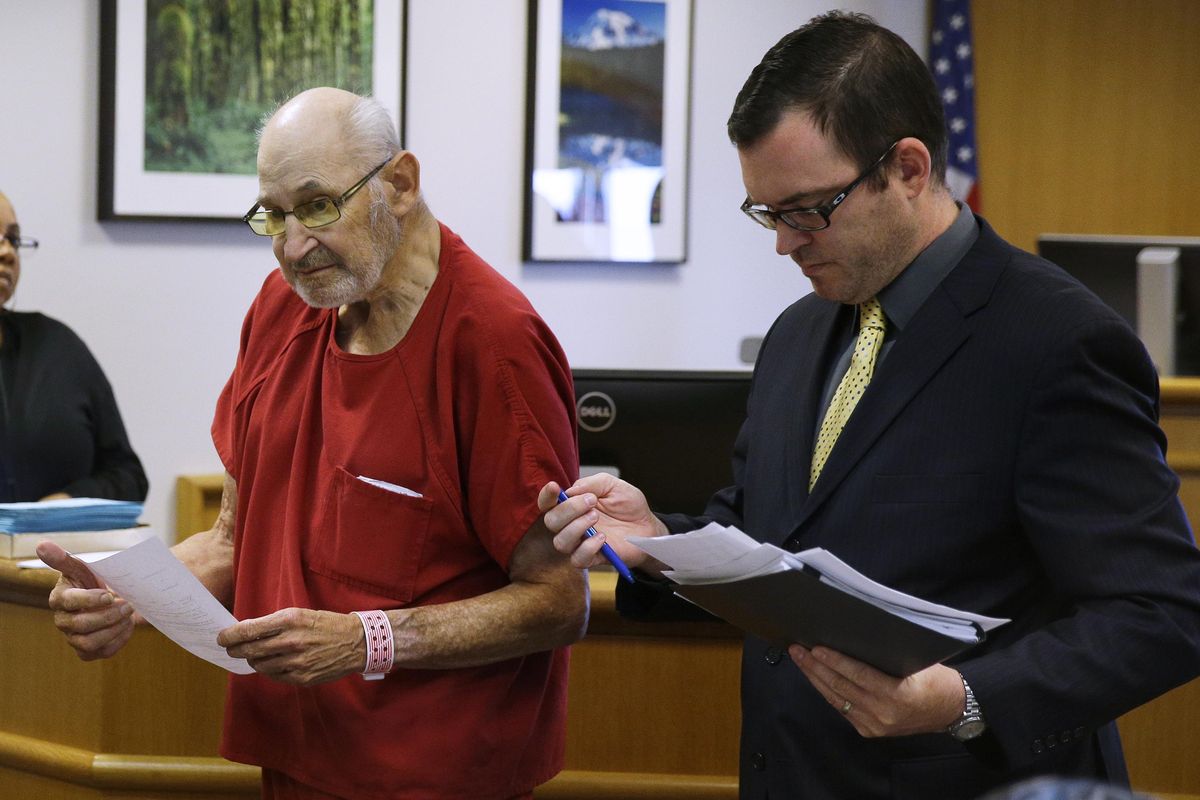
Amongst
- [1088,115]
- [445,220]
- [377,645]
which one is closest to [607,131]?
[445,220]

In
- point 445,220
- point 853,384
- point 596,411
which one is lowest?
point 596,411

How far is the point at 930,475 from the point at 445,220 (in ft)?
11.1

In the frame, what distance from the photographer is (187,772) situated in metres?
2.34

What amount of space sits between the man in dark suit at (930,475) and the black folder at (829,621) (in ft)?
0.10

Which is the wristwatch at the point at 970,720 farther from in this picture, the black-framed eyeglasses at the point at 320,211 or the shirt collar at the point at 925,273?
the black-framed eyeglasses at the point at 320,211

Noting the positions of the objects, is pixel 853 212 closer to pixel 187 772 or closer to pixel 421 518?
pixel 421 518

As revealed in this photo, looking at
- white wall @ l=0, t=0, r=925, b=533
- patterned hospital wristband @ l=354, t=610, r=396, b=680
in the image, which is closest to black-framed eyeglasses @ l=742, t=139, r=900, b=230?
patterned hospital wristband @ l=354, t=610, r=396, b=680

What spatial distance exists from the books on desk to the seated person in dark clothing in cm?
235

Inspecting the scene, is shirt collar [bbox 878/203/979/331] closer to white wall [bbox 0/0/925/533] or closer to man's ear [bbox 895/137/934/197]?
man's ear [bbox 895/137/934/197]

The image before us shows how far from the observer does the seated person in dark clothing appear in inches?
130

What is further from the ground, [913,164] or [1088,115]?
[1088,115]

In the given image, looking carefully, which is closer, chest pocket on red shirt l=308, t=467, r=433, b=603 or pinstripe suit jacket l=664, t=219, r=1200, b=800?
pinstripe suit jacket l=664, t=219, r=1200, b=800

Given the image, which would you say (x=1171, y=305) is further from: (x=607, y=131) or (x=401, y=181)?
(x=401, y=181)

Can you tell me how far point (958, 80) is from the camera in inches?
206
